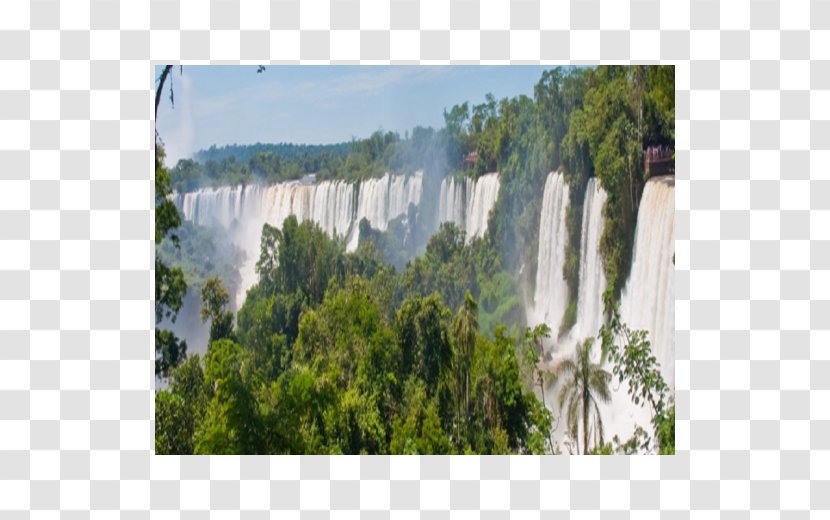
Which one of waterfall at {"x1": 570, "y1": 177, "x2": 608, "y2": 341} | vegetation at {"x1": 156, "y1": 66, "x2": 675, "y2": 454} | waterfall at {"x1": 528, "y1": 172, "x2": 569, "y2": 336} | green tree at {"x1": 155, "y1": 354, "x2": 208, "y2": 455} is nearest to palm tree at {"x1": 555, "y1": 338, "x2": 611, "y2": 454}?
vegetation at {"x1": 156, "y1": 66, "x2": 675, "y2": 454}

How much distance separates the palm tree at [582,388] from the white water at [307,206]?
1520 millimetres

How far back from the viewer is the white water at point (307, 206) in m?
7.14

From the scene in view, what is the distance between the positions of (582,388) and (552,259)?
91 cm

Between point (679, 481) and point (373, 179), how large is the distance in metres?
2.83

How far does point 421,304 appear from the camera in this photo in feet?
23.5

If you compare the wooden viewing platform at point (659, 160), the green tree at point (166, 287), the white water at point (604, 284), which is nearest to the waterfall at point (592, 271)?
the white water at point (604, 284)

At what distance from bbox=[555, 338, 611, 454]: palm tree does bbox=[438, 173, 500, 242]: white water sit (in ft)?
3.50

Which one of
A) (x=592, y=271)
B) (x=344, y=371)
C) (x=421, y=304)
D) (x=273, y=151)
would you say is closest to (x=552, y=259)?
(x=592, y=271)

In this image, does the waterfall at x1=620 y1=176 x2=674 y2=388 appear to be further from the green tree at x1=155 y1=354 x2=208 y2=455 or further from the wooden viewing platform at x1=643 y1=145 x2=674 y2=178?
the green tree at x1=155 y1=354 x2=208 y2=455

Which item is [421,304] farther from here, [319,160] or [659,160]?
[659,160]

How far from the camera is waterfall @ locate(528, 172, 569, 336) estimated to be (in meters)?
7.09

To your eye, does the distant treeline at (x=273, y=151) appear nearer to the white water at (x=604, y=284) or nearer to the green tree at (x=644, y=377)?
the white water at (x=604, y=284)

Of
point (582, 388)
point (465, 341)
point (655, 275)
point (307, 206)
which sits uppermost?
point (307, 206)

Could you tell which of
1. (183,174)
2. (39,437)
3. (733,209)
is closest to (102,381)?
(39,437)
